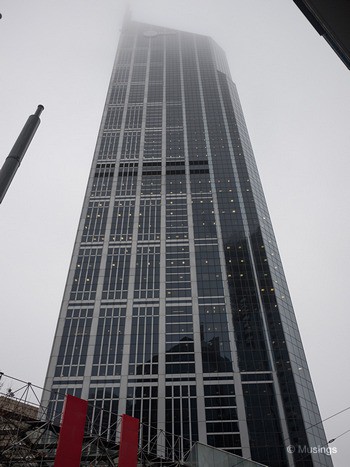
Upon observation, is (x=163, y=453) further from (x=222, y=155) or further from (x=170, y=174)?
(x=222, y=155)

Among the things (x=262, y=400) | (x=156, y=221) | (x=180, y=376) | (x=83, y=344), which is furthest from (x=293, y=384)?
(x=156, y=221)

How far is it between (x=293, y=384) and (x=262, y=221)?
50448mm

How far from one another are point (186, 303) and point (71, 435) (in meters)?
70.0

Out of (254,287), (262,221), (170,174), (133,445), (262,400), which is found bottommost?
(133,445)

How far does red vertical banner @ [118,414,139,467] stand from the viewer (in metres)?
28.6

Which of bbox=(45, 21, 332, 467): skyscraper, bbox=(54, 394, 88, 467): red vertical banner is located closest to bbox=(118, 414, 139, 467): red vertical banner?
bbox=(54, 394, 88, 467): red vertical banner

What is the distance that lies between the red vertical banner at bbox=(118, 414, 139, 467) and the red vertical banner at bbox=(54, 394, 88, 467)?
12.4 feet

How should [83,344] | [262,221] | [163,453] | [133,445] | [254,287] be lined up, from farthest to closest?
1. [262,221]
2. [254,287]
3. [83,344]
4. [163,453]
5. [133,445]

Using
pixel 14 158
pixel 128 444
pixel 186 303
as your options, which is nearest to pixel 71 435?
pixel 128 444

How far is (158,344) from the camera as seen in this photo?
287ft

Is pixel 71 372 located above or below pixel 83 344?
below

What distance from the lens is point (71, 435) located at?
86.9 feet

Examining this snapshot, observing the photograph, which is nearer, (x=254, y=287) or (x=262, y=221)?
(x=254, y=287)

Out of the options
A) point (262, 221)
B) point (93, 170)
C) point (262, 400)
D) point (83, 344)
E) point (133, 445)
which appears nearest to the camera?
point (133, 445)
